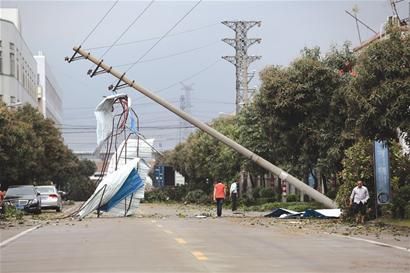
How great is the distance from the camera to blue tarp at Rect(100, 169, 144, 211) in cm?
3344

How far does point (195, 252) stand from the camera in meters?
15.7

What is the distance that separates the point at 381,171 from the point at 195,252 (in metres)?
12.4

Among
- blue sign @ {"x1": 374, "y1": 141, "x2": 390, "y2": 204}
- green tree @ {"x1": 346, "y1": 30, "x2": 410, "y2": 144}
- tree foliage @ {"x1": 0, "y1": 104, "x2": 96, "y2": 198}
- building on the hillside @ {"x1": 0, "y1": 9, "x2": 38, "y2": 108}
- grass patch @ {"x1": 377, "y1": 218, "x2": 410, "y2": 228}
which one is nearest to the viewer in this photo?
green tree @ {"x1": 346, "y1": 30, "x2": 410, "y2": 144}

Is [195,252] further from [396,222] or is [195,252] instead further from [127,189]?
[127,189]

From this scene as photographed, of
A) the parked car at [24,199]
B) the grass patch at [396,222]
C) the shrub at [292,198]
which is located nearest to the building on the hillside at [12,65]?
the parked car at [24,199]

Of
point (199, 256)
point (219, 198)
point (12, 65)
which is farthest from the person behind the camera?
point (12, 65)

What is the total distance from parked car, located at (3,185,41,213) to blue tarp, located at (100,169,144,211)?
687cm

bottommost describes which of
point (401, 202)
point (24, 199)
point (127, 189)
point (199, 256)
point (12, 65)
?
point (199, 256)

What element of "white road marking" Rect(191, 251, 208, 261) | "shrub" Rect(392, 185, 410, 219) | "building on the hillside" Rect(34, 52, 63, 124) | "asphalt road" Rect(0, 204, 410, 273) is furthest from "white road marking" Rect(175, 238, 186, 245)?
"building on the hillside" Rect(34, 52, 63, 124)

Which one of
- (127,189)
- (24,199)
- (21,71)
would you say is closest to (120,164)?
(127,189)

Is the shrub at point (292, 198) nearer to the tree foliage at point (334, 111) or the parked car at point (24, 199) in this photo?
the tree foliage at point (334, 111)

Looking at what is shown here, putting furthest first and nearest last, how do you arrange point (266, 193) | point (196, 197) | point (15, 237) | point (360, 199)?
1. point (196, 197)
2. point (266, 193)
3. point (360, 199)
4. point (15, 237)

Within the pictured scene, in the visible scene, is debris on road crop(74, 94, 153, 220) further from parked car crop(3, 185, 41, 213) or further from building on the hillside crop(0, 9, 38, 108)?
building on the hillside crop(0, 9, 38, 108)

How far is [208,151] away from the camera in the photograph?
63.0 metres
